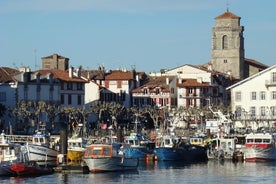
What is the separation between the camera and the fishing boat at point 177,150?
95812 millimetres

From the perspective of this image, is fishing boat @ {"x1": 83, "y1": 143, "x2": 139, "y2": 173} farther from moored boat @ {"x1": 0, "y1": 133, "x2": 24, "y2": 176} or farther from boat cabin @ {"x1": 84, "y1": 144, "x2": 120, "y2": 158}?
moored boat @ {"x1": 0, "y1": 133, "x2": 24, "y2": 176}

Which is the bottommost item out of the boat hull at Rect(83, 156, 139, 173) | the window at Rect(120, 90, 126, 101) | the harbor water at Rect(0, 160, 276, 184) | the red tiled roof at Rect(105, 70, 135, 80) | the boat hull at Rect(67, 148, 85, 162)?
the harbor water at Rect(0, 160, 276, 184)

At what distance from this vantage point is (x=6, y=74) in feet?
415

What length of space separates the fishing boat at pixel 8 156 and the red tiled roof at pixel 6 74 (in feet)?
155

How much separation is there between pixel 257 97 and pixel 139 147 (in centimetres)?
3241

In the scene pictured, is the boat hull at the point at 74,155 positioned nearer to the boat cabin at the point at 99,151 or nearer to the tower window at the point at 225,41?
the boat cabin at the point at 99,151

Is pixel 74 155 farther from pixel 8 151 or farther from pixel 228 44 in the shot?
pixel 228 44

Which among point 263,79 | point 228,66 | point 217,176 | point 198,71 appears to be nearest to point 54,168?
point 217,176

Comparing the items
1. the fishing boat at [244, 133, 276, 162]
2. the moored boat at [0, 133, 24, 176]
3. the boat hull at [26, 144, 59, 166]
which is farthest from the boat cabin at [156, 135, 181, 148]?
the moored boat at [0, 133, 24, 176]

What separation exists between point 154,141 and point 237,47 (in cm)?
8099

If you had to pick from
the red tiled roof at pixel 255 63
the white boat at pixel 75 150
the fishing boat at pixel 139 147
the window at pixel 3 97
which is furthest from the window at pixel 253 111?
the red tiled roof at pixel 255 63

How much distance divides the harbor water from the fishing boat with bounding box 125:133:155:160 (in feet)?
15.6

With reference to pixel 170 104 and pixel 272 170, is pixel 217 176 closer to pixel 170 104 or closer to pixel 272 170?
pixel 272 170

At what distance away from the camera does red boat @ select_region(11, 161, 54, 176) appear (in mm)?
75688
